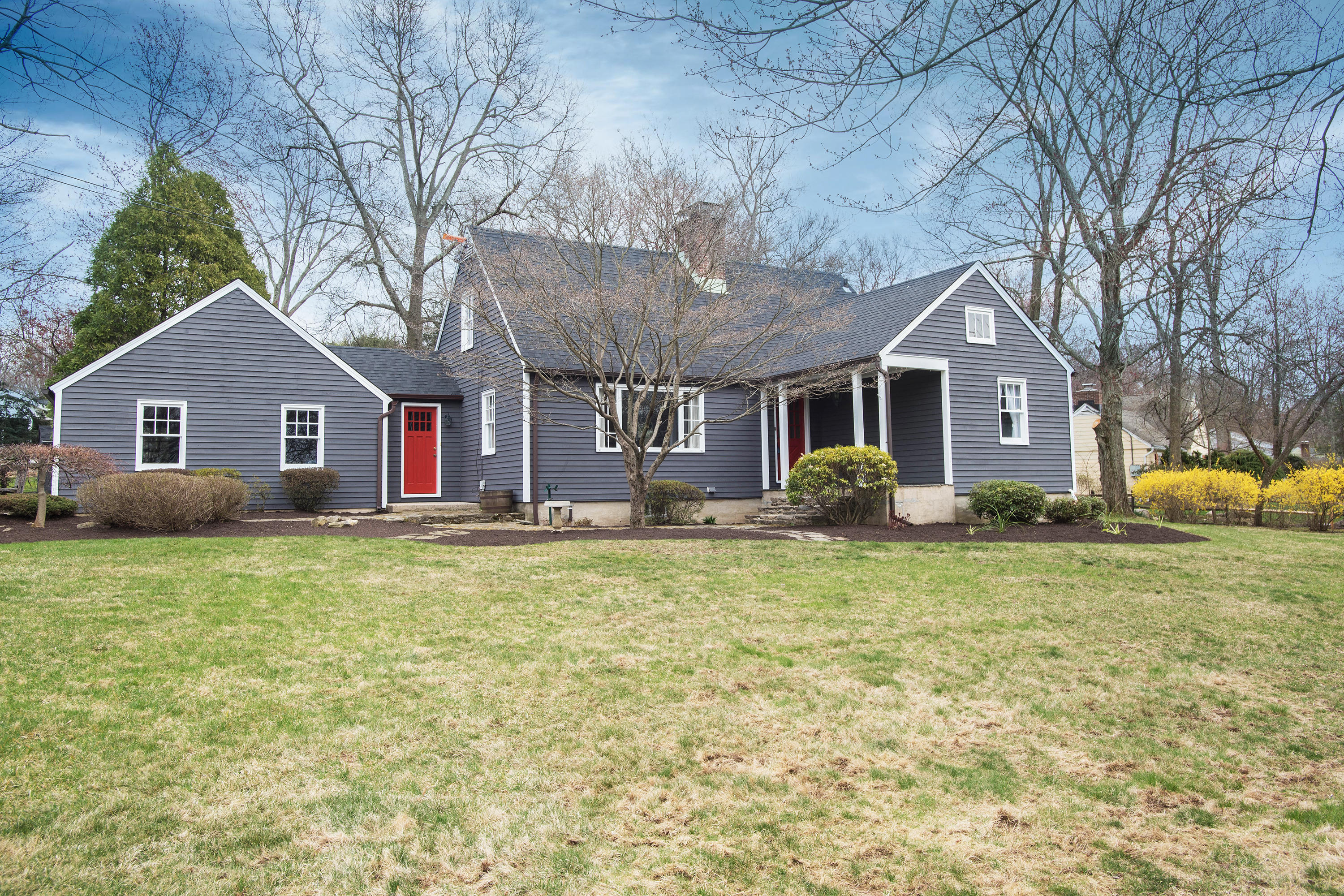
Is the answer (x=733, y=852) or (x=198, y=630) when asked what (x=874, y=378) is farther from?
(x=733, y=852)

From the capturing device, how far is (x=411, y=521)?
51.1 ft

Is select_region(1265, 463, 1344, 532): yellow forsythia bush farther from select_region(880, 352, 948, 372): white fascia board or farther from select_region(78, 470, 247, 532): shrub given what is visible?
select_region(78, 470, 247, 532): shrub

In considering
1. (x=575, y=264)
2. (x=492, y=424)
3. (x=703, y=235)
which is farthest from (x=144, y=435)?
(x=703, y=235)

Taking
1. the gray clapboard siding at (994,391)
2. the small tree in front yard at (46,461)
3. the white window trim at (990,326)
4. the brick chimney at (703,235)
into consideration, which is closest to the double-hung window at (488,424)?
the small tree in front yard at (46,461)

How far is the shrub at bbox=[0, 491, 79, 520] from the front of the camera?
14.2m

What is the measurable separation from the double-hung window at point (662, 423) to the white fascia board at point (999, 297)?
4.16 m

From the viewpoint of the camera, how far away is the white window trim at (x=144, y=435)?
1636 centimetres

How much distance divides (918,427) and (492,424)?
9.33m

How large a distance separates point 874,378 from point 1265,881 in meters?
15.4

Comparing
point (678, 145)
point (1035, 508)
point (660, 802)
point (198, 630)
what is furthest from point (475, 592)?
point (1035, 508)

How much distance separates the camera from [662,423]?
1727cm

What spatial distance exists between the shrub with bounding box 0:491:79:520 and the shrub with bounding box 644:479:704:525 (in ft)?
33.2

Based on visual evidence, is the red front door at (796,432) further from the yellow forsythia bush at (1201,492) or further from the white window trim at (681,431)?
the yellow forsythia bush at (1201,492)

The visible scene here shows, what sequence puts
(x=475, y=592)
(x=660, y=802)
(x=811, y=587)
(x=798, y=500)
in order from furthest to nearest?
(x=798, y=500) < (x=811, y=587) < (x=475, y=592) < (x=660, y=802)
